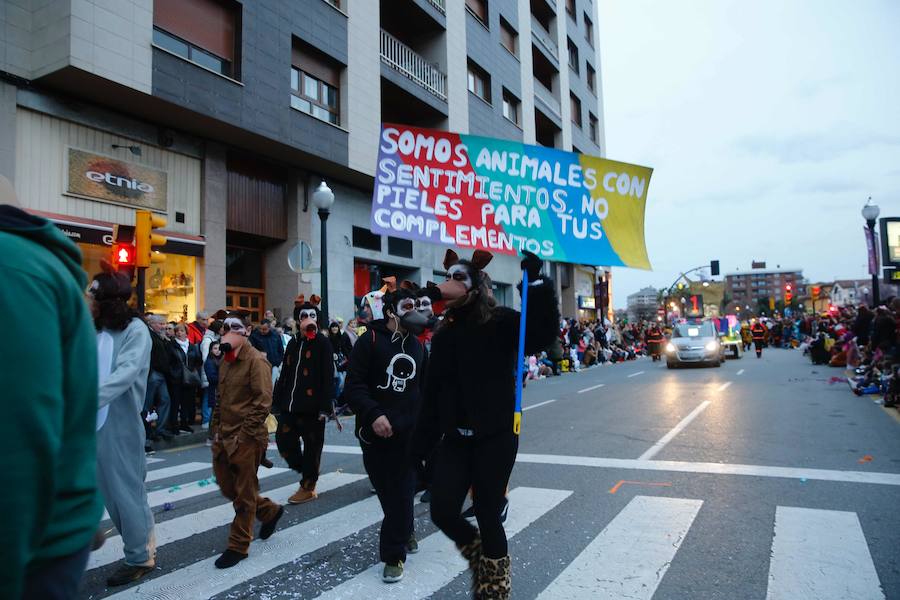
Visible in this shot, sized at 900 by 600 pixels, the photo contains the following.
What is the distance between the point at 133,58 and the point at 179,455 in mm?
8286

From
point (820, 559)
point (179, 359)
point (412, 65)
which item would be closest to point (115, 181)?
point (179, 359)

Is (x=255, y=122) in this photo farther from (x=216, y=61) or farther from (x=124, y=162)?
(x=124, y=162)

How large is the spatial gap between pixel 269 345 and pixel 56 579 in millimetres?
10686

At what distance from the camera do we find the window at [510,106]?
28.7m

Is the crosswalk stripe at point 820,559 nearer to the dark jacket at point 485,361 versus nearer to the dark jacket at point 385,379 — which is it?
the dark jacket at point 485,361

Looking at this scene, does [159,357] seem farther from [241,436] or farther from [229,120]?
[229,120]

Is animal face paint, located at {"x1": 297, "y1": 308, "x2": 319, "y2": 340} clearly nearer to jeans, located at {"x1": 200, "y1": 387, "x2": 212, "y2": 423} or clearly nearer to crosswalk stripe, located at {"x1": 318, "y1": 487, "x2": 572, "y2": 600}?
crosswalk stripe, located at {"x1": 318, "y1": 487, "x2": 572, "y2": 600}

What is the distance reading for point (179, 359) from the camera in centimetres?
987

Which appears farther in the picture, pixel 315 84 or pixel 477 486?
pixel 315 84

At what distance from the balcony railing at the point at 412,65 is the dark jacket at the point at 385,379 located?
58.5 ft

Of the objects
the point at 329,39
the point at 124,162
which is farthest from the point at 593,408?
the point at 329,39

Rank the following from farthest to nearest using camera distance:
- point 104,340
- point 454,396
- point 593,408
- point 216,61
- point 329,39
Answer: point 329,39
point 216,61
point 593,408
point 104,340
point 454,396

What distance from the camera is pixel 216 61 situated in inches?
575

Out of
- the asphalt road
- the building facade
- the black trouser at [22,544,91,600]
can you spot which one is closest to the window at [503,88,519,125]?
the building facade
